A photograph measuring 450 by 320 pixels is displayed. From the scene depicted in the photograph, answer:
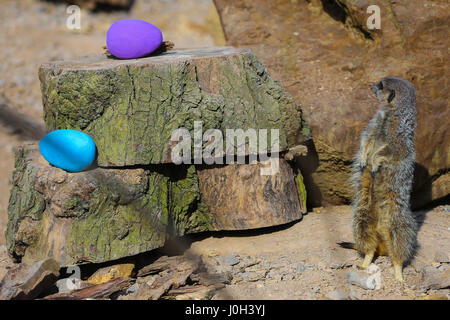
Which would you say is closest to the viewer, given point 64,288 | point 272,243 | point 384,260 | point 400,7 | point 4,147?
point 64,288

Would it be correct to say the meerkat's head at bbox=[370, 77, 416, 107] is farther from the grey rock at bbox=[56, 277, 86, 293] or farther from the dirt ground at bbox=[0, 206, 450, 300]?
the grey rock at bbox=[56, 277, 86, 293]

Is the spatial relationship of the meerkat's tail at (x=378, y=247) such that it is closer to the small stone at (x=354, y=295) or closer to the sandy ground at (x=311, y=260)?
the sandy ground at (x=311, y=260)

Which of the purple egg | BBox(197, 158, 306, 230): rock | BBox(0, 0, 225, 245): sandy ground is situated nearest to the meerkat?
BBox(197, 158, 306, 230): rock

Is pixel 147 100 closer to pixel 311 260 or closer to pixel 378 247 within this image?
pixel 311 260

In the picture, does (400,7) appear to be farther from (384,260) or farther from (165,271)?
(165,271)

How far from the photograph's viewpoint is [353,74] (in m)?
4.50

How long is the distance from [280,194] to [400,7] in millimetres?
2112

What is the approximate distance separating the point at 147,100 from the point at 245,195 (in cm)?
106

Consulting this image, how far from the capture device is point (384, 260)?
3.58 m

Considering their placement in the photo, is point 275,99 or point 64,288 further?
point 275,99

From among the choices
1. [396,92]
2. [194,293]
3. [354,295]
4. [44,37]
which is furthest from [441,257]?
[44,37]

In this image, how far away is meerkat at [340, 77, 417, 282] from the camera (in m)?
3.36

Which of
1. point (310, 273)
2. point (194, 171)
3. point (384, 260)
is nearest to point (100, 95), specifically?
point (194, 171)

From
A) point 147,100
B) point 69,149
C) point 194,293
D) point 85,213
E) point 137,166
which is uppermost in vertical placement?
point 147,100
